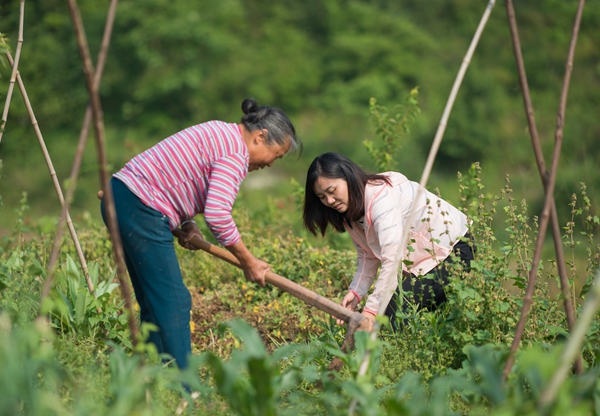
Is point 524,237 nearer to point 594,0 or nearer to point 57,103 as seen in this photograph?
point 57,103

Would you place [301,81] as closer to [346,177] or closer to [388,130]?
[388,130]

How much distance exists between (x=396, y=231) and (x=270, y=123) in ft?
2.37

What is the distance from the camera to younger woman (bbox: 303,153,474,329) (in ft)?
10.2

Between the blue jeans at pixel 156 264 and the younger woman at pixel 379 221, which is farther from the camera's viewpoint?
the younger woman at pixel 379 221

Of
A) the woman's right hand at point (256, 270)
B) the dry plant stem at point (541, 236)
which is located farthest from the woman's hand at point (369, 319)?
the dry plant stem at point (541, 236)

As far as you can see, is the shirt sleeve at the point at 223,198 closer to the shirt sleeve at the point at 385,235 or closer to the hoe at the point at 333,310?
the hoe at the point at 333,310

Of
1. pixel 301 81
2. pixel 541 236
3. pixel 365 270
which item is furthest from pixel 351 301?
pixel 301 81

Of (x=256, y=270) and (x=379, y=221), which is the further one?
(x=379, y=221)

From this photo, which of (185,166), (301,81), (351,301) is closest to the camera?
(185,166)

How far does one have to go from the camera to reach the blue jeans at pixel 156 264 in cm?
284

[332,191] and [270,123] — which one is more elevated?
[270,123]

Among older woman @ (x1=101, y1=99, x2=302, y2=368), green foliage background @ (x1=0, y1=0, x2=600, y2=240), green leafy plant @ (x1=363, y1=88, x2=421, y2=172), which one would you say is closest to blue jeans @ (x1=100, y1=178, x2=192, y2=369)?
older woman @ (x1=101, y1=99, x2=302, y2=368)

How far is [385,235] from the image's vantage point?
312 centimetres

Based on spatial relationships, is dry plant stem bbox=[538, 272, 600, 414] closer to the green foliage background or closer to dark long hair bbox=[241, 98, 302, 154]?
dark long hair bbox=[241, 98, 302, 154]
